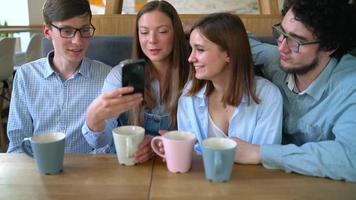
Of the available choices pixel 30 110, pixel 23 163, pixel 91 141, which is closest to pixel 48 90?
pixel 30 110

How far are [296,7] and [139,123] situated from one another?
0.67m

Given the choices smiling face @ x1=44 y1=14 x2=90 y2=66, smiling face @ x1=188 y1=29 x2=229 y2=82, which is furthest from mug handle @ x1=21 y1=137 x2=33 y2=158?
smiling face @ x1=188 y1=29 x2=229 y2=82

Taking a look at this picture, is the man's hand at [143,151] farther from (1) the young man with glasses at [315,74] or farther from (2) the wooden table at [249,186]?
(1) the young man with glasses at [315,74]

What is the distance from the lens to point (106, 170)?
98 centimetres

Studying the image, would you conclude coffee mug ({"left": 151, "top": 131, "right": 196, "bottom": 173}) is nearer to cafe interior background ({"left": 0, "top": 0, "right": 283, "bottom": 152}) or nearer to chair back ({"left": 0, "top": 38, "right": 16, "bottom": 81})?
cafe interior background ({"left": 0, "top": 0, "right": 283, "bottom": 152})

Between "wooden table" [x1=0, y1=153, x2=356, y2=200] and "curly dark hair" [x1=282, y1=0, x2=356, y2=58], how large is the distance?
0.48m

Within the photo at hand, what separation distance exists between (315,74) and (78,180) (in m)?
0.81

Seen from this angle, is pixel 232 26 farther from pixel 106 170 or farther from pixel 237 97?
pixel 106 170

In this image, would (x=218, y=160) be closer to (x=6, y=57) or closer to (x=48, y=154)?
(x=48, y=154)

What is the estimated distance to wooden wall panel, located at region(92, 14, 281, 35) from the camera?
5.91 feet

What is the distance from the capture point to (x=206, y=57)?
1189 millimetres

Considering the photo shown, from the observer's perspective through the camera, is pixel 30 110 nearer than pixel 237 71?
No

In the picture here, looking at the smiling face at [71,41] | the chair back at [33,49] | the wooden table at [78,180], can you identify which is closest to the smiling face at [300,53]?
the wooden table at [78,180]

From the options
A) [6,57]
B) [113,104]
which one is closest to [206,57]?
[113,104]
